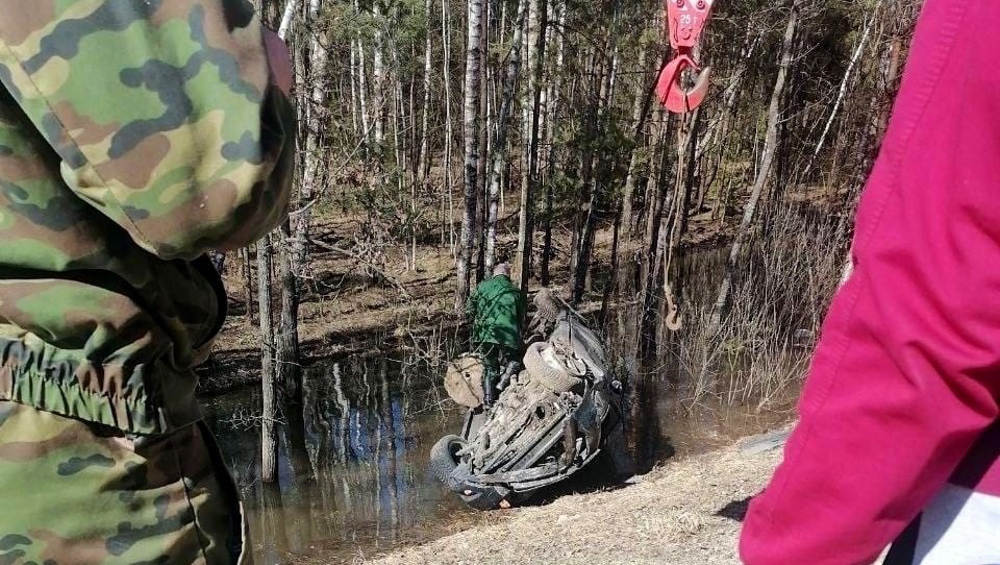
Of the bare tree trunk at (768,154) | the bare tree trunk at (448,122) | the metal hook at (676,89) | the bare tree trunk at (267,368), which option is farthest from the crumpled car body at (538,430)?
the bare tree trunk at (448,122)

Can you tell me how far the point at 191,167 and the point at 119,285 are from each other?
26cm

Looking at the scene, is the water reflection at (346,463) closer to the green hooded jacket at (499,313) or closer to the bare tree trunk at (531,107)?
the green hooded jacket at (499,313)

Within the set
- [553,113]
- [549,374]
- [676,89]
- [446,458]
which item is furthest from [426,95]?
[676,89]

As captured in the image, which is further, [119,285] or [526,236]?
[526,236]

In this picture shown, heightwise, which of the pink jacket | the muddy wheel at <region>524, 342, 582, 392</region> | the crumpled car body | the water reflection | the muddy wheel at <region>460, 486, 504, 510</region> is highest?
the pink jacket

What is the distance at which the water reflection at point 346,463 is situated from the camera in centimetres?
965

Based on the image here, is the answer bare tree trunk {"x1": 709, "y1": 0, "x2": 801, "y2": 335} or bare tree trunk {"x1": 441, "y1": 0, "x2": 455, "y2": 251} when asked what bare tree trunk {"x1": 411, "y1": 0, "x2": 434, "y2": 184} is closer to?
bare tree trunk {"x1": 441, "y1": 0, "x2": 455, "y2": 251}

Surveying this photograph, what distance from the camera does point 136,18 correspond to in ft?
4.33

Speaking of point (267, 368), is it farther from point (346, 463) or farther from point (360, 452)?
point (360, 452)

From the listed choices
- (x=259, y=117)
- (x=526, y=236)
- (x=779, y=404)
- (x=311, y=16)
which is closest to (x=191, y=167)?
(x=259, y=117)

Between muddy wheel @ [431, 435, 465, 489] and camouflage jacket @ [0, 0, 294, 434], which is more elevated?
camouflage jacket @ [0, 0, 294, 434]

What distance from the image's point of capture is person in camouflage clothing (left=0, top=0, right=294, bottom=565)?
4.29ft

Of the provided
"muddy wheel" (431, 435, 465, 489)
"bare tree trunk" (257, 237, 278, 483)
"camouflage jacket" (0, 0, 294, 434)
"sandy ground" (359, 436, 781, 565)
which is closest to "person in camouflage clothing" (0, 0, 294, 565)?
"camouflage jacket" (0, 0, 294, 434)

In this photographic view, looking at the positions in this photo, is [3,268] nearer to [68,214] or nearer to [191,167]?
[68,214]
